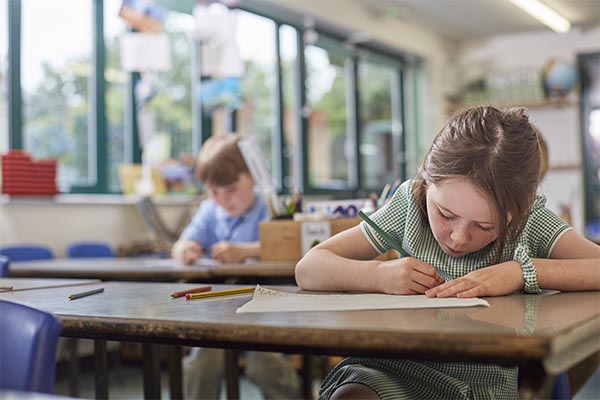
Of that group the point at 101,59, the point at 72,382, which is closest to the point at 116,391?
the point at 72,382

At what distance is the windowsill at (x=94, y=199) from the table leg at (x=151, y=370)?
7.50 ft

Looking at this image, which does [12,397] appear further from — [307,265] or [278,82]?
[278,82]

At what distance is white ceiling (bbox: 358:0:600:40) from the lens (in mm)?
7242

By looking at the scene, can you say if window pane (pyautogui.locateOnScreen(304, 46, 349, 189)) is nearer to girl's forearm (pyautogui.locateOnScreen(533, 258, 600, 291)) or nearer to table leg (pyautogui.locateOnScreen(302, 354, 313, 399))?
table leg (pyautogui.locateOnScreen(302, 354, 313, 399))

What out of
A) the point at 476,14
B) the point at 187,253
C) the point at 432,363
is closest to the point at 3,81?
the point at 187,253

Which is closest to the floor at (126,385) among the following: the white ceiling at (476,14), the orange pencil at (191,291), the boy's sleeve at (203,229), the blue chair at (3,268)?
the boy's sleeve at (203,229)

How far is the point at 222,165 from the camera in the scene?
10.1 feet

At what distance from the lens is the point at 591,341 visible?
101 cm

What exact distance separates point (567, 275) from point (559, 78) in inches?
283

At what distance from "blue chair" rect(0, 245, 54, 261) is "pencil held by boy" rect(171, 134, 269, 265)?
39.6 inches

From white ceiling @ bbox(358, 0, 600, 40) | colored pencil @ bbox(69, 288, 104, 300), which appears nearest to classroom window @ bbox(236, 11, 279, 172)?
white ceiling @ bbox(358, 0, 600, 40)

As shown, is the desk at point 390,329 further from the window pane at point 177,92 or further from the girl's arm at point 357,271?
the window pane at point 177,92

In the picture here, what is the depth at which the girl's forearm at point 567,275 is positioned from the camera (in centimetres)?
138

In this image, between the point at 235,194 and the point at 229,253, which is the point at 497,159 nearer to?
the point at 229,253
